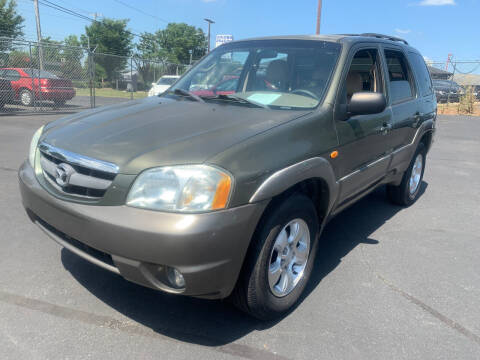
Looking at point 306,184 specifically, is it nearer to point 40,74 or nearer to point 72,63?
point 40,74

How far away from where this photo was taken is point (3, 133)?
867 centimetres

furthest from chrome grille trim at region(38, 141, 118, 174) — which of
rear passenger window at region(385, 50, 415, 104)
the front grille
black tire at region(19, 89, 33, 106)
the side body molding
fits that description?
black tire at region(19, 89, 33, 106)

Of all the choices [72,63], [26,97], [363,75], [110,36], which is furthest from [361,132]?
[110,36]

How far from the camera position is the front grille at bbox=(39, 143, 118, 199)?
2.12 m

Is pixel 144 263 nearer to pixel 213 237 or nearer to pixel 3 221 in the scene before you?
pixel 213 237

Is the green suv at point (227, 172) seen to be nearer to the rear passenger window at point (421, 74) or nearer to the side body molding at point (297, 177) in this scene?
the side body molding at point (297, 177)

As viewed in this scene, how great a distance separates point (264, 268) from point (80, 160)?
1.22 meters

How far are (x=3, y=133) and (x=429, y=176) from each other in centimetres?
877

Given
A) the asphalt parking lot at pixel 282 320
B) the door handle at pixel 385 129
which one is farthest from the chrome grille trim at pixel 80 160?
the door handle at pixel 385 129

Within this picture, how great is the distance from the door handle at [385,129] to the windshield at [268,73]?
2.78 ft

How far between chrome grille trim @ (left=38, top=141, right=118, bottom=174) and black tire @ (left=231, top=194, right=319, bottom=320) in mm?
882

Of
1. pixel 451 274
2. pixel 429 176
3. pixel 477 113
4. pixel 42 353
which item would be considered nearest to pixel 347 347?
pixel 451 274

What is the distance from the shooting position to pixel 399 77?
4.21m

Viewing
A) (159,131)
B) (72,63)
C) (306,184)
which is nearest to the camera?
(159,131)
